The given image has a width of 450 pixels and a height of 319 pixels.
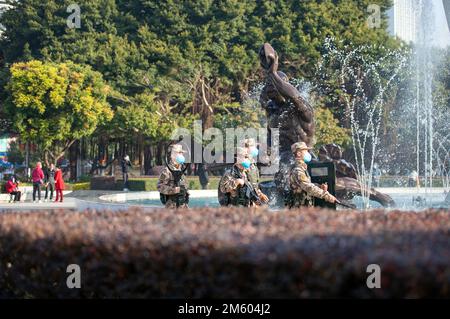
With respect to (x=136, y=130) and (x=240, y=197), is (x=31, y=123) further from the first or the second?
(x=240, y=197)

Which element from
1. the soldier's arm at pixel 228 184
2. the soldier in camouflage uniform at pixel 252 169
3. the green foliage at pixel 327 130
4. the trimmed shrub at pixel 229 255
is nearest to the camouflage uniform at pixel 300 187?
the soldier in camouflage uniform at pixel 252 169

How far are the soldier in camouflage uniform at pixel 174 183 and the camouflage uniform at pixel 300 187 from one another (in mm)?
2250

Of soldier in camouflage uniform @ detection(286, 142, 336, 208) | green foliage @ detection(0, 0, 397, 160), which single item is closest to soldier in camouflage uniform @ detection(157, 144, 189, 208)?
soldier in camouflage uniform @ detection(286, 142, 336, 208)

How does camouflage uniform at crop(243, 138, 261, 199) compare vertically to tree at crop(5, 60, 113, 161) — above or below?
below

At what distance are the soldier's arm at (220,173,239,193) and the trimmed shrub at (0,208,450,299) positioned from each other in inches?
161

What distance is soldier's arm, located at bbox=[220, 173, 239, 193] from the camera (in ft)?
35.4

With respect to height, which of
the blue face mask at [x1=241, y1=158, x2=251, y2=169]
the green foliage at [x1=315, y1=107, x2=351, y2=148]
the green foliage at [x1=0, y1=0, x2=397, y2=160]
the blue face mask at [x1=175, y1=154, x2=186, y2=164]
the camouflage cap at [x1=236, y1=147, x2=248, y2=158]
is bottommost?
the blue face mask at [x1=241, y1=158, x2=251, y2=169]

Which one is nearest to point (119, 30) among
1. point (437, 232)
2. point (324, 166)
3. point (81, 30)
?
point (81, 30)

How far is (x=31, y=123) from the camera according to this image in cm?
3800

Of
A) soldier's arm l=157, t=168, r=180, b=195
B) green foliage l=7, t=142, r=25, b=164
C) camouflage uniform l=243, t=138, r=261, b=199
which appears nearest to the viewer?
camouflage uniform l=243, t=138, r=261, b=199

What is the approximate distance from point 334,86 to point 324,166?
105 feet

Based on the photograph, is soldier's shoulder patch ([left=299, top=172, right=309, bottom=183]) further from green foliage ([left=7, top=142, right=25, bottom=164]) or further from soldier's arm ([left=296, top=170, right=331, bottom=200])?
green foliage ([left=7, top=142, right=25, bottom=164])

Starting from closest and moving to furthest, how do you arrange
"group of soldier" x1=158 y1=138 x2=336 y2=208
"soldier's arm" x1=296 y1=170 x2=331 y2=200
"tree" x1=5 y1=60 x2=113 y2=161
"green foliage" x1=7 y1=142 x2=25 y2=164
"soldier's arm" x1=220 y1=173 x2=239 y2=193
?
"soldier's arm" x1=296 y1=170 x2=331 y2=200 < "group of soldier" x1=158 y1=138 x2=336 y2=208 < "soldier's arm" x1=220 y1=173 x2=239 y2=193 < "tree" x1=5 y1=60 x2=113 y2=161 < "green foliage" x1=7 y1=142 x2=25 y2=164

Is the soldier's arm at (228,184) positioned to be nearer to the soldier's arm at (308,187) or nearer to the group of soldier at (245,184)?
the group of soldier at (245,184)
